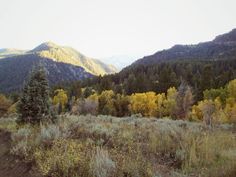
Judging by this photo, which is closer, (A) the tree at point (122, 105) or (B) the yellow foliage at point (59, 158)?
(B) the yellow foliage at point (59, 158)

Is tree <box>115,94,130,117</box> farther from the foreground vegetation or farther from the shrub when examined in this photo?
the shrub

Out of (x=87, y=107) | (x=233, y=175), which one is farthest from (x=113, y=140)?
(x=87, y=107)

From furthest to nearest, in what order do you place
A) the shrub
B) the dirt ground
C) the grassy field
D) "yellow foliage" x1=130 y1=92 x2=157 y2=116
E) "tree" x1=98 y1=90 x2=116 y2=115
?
"tree" x1=98 y1=90 x2=116 y2=115 → "yellow foliage" x1=130 y1=92 x2=157 y2=116 → the dirt ground → the grassy field → the shrub

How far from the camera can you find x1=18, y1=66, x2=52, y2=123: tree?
1336 cm

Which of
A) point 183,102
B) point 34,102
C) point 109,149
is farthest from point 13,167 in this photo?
point 183,102

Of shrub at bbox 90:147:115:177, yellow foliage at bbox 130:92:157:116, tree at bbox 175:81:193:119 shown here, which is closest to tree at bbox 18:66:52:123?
shrub at bbox 90:147:115:177

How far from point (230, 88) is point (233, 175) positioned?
75205 mm

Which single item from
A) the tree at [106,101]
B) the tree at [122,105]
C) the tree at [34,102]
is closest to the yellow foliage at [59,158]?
the tree at [34,102]

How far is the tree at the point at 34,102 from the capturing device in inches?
526

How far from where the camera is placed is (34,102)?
44.3 ft

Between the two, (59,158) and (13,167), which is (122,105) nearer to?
(13,167)

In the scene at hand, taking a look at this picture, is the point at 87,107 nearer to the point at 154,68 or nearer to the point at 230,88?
the point at 230,88

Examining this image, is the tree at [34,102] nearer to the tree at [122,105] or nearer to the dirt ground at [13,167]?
the dirt ground at [13,167]

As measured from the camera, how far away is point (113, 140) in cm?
930
